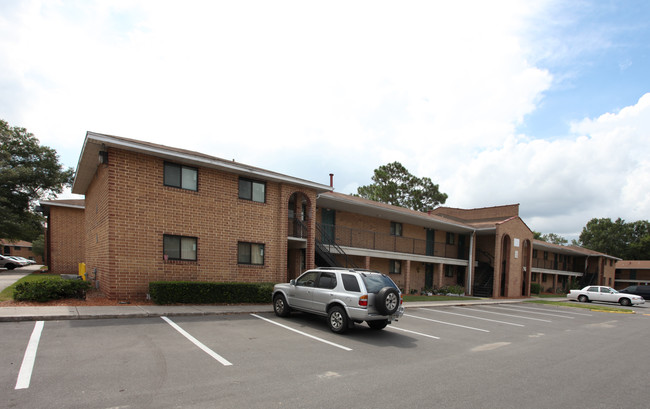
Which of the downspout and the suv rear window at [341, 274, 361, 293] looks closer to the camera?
the suv rear window at [341, 274, 361, 293]

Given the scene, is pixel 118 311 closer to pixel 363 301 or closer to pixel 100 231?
pixel 100 231

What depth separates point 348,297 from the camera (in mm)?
9109

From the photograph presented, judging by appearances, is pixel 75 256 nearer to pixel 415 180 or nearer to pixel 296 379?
pixel 296 379

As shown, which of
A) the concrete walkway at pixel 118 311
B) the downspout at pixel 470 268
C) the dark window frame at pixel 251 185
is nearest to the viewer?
the concrete walkway at pixel 118 311

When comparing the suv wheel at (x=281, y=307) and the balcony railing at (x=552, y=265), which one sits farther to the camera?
the balcony railing at (x=552, y=265)

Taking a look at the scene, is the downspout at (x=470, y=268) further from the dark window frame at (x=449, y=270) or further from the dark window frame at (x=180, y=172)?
the dark window frame at (x=180, y=172)

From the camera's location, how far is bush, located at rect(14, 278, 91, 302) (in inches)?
397

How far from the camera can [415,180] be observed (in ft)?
160

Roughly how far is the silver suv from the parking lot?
0.46 m

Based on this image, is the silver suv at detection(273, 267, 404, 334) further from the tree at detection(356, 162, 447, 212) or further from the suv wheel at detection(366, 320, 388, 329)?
the tree at detection(356, 162, 447, 212)

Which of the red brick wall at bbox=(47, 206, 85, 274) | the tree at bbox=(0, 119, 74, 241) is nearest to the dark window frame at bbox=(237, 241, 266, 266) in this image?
the red brick wall at bbox=(47, 206, 85, 274)

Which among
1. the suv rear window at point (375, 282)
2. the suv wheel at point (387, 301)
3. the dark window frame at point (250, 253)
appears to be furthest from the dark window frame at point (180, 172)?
the suv wheel at point (387, 301)

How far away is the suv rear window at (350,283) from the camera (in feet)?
30.1

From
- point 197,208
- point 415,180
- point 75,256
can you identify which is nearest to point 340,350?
point 197,208
